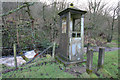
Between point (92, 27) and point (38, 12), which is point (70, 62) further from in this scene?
point (92, 27)

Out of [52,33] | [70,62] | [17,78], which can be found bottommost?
[17,78]

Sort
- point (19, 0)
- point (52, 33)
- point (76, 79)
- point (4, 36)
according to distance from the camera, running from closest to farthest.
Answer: point (76, 79) < point (4, 36) < point (19, 0) < point (52, 33)

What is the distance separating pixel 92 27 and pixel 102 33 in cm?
386

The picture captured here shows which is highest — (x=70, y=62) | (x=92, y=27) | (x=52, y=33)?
(x=92, y=27)

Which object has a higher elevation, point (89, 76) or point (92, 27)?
point (92, 27)

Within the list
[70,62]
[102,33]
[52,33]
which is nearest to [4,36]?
[52,33]

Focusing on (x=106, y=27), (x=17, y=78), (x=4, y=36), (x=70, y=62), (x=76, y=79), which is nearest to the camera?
(x=76, y=79)

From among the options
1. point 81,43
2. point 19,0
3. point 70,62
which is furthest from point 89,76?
point 19,0

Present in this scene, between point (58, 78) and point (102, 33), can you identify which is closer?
point (58, 78)

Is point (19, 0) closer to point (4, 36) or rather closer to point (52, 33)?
point (4, 36)

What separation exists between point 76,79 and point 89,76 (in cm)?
44

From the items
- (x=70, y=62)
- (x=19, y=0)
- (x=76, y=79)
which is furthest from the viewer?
(x=19, y=0)

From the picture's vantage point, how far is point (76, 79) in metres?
2.35

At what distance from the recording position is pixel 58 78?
2.41m
